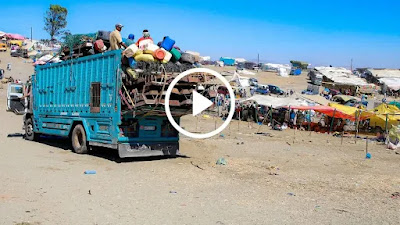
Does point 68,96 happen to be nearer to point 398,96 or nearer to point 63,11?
point 398,96

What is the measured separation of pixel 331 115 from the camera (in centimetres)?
2700

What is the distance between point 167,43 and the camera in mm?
10547

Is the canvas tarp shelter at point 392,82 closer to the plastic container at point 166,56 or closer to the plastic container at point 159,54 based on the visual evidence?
the plastic container at point 166,56

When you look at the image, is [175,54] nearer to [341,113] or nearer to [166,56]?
[166,56]

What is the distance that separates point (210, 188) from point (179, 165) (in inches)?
110

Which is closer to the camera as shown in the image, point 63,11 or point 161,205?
point 161,205

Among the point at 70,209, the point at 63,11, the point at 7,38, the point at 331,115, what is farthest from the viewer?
the point at 63,11

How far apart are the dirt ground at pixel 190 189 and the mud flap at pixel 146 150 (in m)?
0.27

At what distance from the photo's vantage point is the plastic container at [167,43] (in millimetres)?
10531

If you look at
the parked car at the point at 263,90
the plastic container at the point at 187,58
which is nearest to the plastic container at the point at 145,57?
the plastic container at the point at 187,58

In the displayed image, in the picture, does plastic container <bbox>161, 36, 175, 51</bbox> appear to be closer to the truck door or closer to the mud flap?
the mud flap

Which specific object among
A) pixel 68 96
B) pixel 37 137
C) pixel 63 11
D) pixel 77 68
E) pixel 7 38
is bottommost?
pixel 37 137

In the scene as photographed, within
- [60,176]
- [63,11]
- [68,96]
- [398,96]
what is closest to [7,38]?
[63,11]

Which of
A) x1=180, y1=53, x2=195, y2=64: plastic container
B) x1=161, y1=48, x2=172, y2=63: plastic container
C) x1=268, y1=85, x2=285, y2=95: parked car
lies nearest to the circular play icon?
x1=161, y1=48, x2=172, y2=63: plastic container
